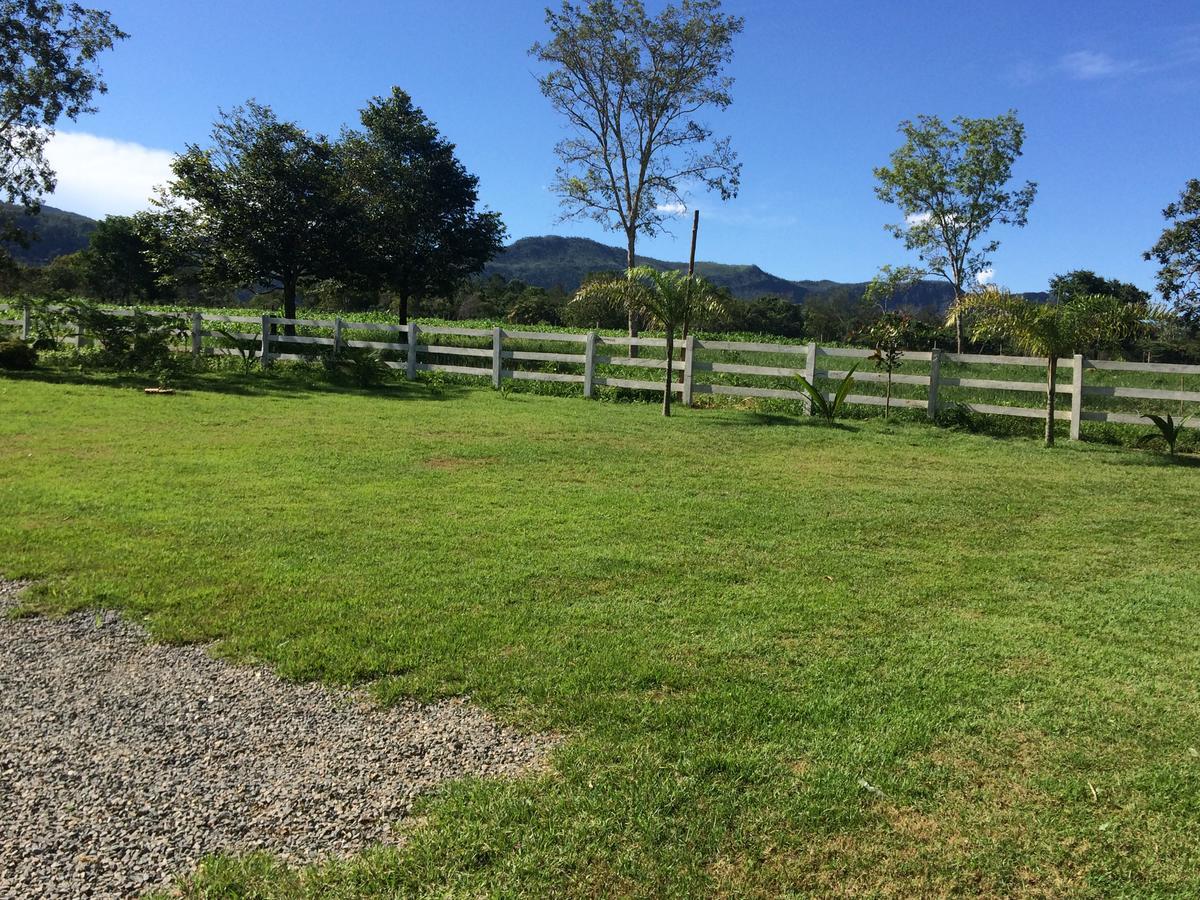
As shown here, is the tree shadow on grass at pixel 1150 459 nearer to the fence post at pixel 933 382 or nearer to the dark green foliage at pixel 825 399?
the fence post at pixel 933 382

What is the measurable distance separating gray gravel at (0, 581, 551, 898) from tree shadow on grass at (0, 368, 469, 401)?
1192 centimetres

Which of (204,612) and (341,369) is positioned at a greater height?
(341,369)

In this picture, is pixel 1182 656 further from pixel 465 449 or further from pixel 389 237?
pixel 389 237

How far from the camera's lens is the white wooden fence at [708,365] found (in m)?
12.4

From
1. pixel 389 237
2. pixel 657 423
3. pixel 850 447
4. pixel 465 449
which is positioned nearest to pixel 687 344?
pixel 657 423

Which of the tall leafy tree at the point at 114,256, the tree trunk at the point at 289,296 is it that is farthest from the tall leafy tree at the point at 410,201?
the tall leafy tree at the point at 114,256

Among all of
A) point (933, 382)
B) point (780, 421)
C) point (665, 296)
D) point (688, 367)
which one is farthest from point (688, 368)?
point (933, 382)

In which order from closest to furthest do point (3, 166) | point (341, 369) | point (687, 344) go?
point (687, 344) < point (341, 369) < point (3, 166)

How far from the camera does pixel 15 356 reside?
55.5ft

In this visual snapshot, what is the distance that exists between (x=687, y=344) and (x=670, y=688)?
1262cm

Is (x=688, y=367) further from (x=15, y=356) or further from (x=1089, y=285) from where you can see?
(x=1089, y=285)

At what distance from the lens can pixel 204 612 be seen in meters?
4.00

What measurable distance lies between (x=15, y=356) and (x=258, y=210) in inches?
381

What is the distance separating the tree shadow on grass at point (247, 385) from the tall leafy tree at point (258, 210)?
344 inches
